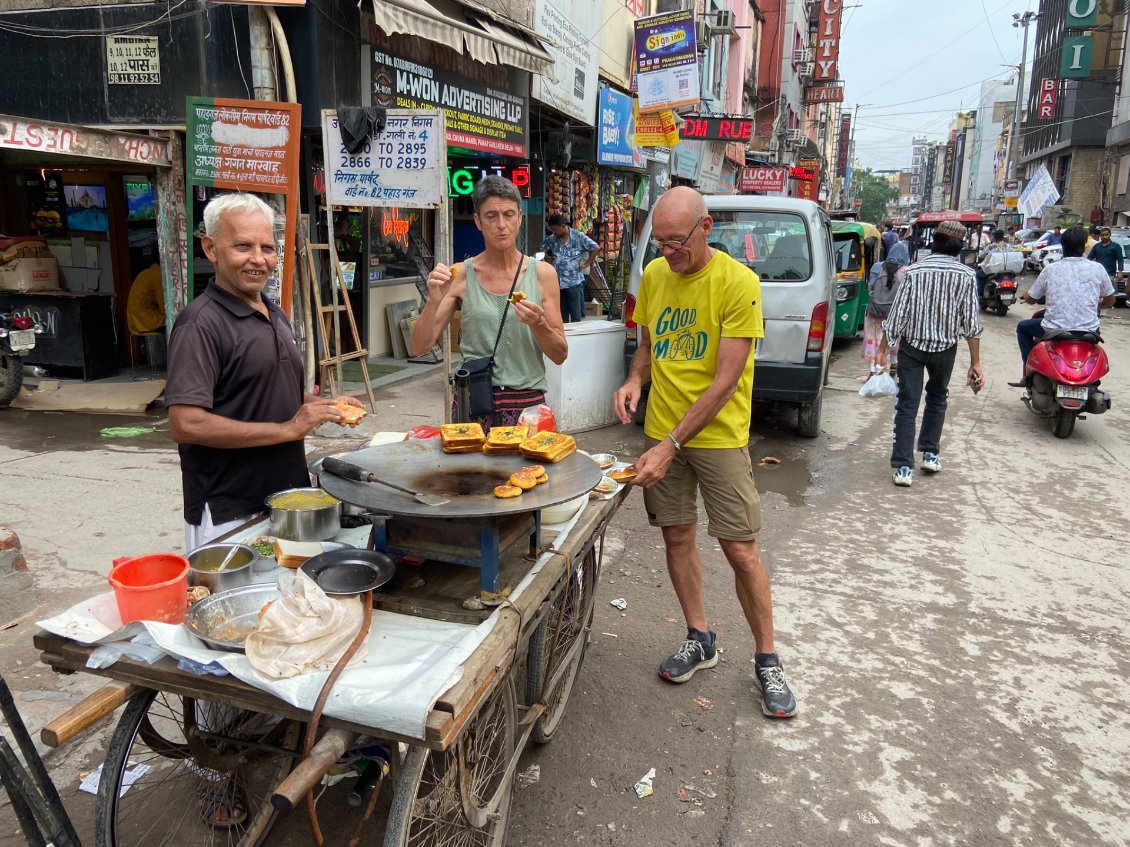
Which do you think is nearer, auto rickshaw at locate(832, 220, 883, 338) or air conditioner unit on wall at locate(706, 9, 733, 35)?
auto rickshaw at locate(832, 220, 883, 338)

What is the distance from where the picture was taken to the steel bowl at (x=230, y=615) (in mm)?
1815

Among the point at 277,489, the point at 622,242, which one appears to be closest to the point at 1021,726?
the point at 277,489

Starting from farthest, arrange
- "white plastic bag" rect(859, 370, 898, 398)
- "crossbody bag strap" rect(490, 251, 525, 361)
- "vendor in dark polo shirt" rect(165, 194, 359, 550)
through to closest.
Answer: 1. "white plastic bag" rect(859, 370, 898, 398)
2. "crossbody bag strap" rect(490, 251, 525, 361)
3. "vendor in dark polo shirt" rect(165, 194, 359, 550)

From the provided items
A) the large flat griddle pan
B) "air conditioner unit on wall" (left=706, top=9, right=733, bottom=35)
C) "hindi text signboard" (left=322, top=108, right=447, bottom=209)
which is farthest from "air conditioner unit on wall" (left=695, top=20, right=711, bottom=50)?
the large flat griddle pan

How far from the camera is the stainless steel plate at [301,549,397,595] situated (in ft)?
6.65

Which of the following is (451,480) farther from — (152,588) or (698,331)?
(698,331)

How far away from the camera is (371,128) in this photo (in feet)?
21.4

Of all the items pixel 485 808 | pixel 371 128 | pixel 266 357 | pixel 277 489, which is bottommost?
pixel 485 808

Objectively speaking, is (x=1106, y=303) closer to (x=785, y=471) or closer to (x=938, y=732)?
(x=785, y=471)

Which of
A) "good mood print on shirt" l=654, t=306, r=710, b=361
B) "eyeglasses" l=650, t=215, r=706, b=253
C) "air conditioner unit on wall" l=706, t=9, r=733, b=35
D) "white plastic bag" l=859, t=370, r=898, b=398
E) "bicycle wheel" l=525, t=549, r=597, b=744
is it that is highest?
"air conditioner unit on wall" l=706, t=9, r=733, b=35

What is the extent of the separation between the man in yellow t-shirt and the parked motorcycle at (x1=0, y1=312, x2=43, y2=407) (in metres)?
6.76

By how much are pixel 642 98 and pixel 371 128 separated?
8.95 metres

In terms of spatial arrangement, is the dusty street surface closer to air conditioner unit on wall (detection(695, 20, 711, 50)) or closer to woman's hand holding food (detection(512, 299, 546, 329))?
woman's hand holding food (detection(512, 299, 546, 329))

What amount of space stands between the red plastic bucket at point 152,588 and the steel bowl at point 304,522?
36 cm
